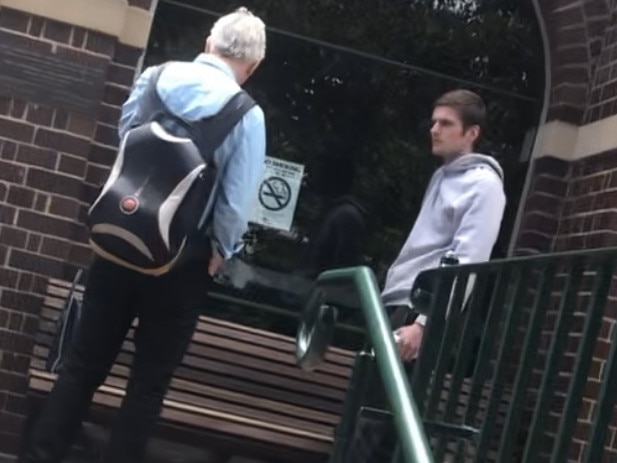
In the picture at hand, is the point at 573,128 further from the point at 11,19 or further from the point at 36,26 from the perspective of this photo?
the point at 11,19

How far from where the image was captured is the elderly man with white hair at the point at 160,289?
202 inches

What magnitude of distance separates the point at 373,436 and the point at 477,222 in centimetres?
80

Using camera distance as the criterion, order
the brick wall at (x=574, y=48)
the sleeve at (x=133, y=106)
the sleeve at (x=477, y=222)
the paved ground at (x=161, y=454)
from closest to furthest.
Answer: the sleeve at (x=477, y=222)
the sleeve at (x=133, y=106)
the paved ground at (x=161, y=454)
the brick wall at (x=574, y=48)

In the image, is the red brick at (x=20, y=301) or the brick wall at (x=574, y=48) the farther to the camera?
the brick wall at (x=574, y=48)

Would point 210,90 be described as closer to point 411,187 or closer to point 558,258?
point 558,258

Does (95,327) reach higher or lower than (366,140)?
lower

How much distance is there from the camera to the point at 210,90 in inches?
203

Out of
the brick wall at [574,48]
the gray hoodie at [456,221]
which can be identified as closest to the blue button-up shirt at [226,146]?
the gray hoodie at [456,221]

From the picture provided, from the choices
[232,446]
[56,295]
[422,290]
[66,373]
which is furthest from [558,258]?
[56,295]

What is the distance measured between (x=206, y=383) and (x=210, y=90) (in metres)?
2.47

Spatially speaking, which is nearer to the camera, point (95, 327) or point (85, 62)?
point (95, 327)

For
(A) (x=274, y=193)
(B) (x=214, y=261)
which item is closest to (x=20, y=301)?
A: (A) (x=274, y=193)

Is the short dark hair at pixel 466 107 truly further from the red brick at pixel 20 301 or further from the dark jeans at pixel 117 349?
the red brick at pixel 20 301

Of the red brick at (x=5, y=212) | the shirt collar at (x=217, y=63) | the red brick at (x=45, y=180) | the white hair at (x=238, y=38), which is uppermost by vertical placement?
the white hair at (x=238, y=38)
